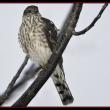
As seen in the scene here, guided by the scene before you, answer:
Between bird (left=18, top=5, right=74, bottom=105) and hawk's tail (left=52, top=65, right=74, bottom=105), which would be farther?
hawk's tail (left=52, top=65, right=74, bottom=105)

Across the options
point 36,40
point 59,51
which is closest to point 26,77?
point 59,51

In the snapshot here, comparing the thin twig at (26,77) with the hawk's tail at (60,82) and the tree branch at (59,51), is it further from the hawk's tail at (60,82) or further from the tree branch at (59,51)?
the hawk's tail at (60,82)

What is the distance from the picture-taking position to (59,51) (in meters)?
2.04

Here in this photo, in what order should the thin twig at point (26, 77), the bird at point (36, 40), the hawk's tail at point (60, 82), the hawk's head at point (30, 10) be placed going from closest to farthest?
the thin twig at point (26, 77)
the bird at point (36, 40)
the hawk's tail at point (60, 82)
the hawk's head at point (30, 10)

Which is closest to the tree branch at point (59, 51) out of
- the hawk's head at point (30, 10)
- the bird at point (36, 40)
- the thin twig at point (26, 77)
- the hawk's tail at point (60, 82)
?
the thin twig at point (26, 77)

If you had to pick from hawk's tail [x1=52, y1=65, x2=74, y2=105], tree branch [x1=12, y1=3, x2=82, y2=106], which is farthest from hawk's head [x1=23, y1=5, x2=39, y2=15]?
tree branch [x1=12, y1=3, x2=82, y2=106]

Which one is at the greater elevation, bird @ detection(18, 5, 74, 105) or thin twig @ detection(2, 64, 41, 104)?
thin twig @ detection(2, 64, 41, 104)

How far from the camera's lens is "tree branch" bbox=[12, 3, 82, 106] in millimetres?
1948

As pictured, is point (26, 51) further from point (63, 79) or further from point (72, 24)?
point (72, 24)

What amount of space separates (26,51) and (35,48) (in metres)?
0.18

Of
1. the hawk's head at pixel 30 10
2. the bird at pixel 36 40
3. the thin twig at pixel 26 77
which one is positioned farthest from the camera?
the hawk's head at pixel 30 10

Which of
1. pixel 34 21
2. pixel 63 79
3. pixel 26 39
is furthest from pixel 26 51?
pixel 63 79

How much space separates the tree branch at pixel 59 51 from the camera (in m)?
1.95

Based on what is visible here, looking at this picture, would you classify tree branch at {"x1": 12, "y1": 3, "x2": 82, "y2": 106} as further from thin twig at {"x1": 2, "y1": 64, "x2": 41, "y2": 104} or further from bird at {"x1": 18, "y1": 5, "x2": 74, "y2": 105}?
bird at {"x1": 18, "y1": 5, "x2": 74, "y2": 105}
